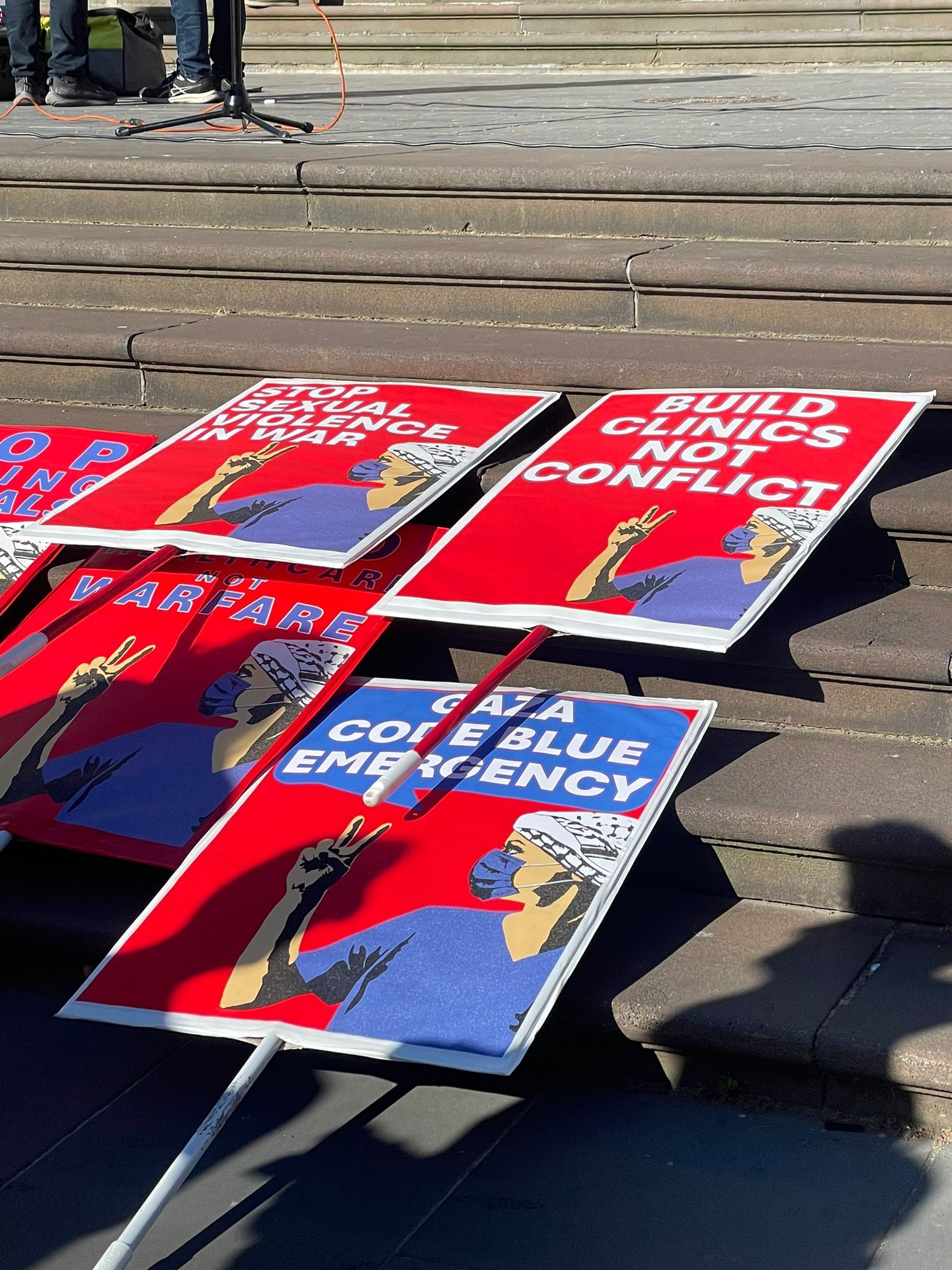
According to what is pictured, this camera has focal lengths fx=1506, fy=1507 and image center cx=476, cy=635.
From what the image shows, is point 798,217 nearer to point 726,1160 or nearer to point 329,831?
point 329,831

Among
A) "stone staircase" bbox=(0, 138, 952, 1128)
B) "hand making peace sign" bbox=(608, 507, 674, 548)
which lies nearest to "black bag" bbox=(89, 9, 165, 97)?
"stone staircase" bbox=(0, 138, 952, 1128)

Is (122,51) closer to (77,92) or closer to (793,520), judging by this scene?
(77,92)

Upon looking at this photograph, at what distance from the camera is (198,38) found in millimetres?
7426

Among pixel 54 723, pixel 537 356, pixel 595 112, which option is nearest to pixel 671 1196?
pixel 54 723

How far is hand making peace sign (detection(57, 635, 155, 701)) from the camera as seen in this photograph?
10.5ft

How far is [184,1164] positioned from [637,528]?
153 centimetres

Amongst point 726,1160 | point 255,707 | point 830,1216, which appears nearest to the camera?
point 830,1216

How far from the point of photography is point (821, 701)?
10.3 ft

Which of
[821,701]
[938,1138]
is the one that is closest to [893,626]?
[821,701]

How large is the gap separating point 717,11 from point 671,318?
7790 mm

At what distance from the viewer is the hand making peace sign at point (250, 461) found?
3.48 m

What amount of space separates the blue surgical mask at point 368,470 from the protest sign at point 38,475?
2.29 ft

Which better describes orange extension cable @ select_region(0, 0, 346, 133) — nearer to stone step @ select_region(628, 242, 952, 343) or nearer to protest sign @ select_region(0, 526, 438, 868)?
stone step @ select_region(628, 242, 952, 343)

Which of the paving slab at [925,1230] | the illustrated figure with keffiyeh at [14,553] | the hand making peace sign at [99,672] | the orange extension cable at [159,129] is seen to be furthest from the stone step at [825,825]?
the orange extension cable at [159,129]
